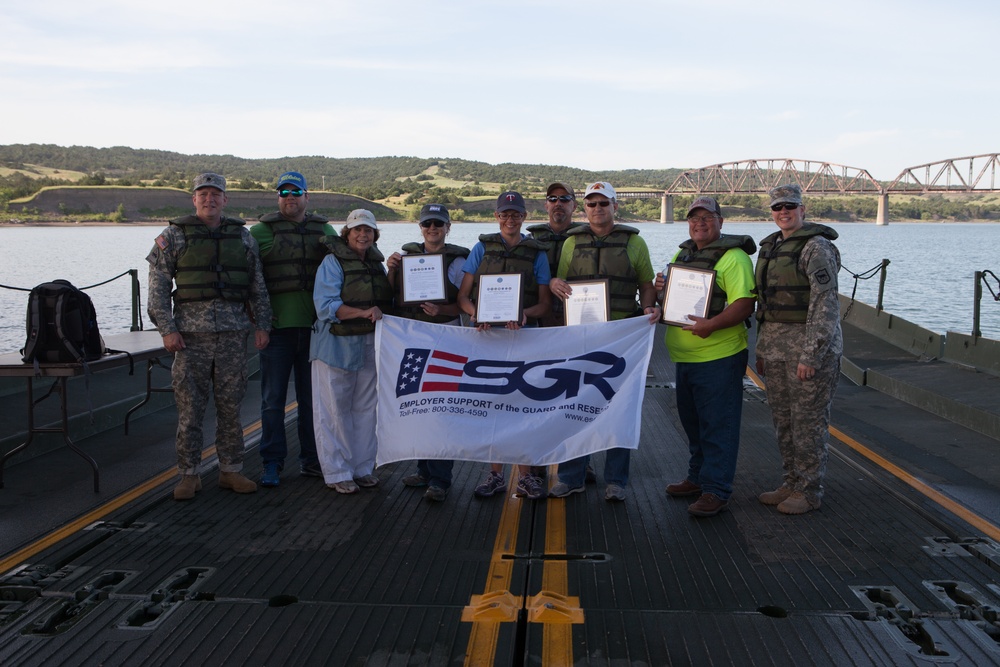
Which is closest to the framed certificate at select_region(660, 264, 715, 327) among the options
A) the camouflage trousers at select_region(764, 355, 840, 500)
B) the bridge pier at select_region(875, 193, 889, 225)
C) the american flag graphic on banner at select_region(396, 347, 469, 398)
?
the camouflage trousers at select_region(764, 355, 840, 500)

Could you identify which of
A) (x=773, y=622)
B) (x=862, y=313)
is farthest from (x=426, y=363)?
(x=862, y=313)

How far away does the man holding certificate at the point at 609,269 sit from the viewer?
20.2ft

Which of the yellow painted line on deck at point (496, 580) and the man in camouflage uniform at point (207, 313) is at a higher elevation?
the man in camouflage uniform at point (207, 313)

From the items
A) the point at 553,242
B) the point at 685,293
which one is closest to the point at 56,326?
the point at 553,242

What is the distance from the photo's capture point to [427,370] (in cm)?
648

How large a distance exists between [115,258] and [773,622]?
4612cm

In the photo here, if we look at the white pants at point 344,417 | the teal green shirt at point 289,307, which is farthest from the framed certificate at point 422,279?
the teal green shirt at point 289,307

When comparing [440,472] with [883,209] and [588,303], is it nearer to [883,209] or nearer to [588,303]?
[588,303]

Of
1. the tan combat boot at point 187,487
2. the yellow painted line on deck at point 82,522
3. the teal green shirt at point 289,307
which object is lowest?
the yellow painted line on deck at point 82,522

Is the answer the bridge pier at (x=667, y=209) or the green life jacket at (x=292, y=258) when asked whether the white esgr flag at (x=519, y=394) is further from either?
the bridge pier at (x=667, y=209)

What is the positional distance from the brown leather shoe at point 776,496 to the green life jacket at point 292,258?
3890 mm

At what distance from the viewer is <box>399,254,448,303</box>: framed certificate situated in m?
6.44

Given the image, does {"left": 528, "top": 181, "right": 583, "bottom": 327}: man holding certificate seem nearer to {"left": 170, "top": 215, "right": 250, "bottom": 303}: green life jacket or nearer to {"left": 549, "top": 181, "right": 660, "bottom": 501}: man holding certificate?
{"left": 549, "top": 181, "right": 660, "bottom": 501}: man holding certificate

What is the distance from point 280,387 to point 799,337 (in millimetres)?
4081
